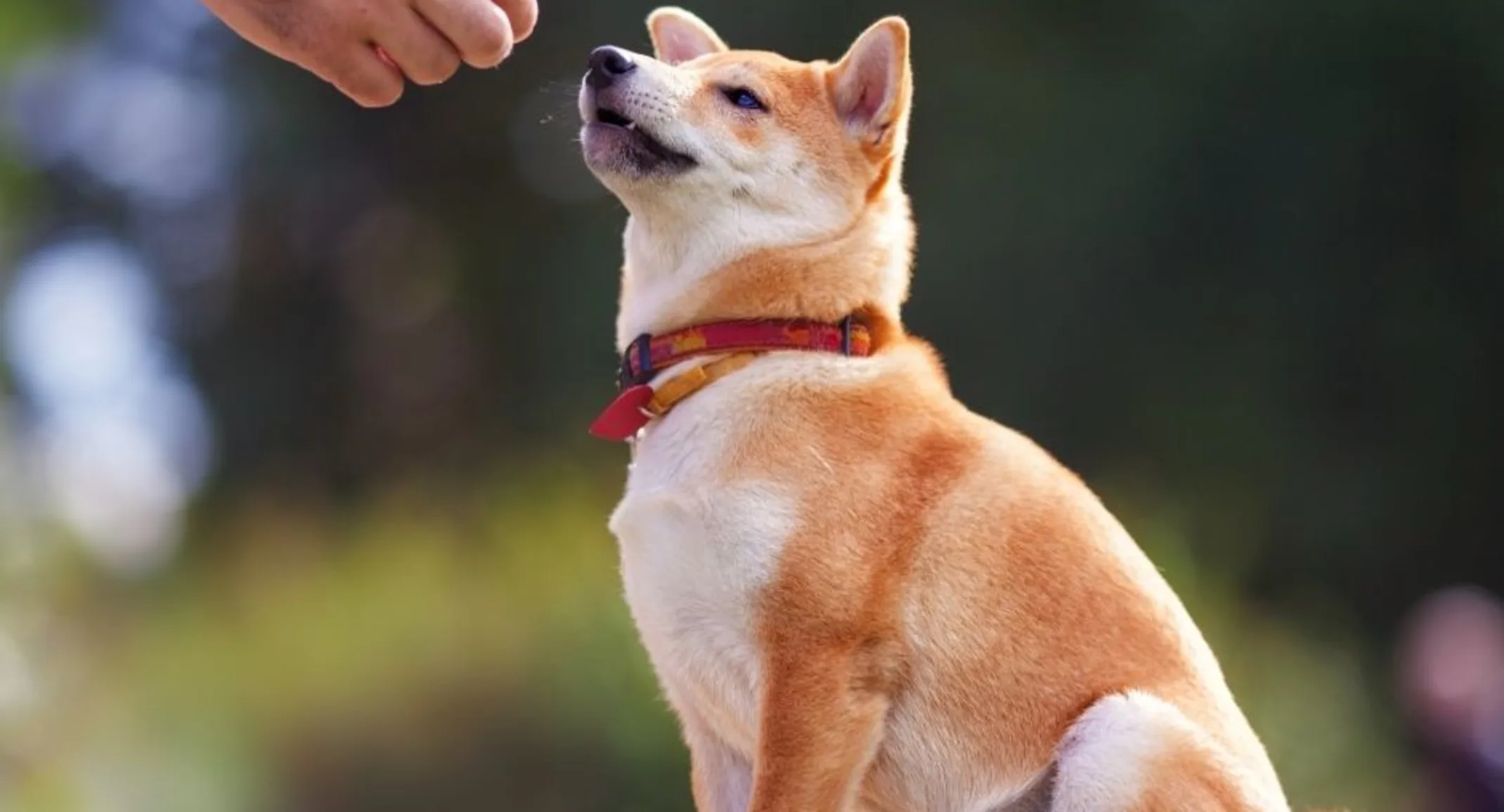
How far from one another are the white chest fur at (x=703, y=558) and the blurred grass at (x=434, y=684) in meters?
3.91

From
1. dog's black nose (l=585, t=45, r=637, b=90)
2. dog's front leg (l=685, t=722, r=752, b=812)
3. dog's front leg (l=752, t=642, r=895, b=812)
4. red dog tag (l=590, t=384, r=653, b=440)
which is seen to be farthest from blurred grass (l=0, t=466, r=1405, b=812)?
dog's front leg (l=752, t=642, r=895, b=812)

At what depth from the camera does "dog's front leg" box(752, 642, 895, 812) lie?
3.12m

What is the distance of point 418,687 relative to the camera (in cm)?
751

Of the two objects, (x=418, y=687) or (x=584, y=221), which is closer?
(x=418, y=687)

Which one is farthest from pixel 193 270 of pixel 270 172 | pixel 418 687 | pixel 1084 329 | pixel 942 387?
pixel 942 387

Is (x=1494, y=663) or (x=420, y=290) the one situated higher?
(x=1494, y=663)

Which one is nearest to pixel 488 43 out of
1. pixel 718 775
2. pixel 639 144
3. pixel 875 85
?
pixel 639 144

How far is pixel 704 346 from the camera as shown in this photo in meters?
3.53

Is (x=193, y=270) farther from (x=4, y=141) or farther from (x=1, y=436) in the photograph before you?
(x=1, y=436)

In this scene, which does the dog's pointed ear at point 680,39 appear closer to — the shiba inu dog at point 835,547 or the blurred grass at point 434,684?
the shiba inu dog at point 835,547

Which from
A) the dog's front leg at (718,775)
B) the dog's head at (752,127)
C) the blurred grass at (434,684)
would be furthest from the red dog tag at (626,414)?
the blurred grass at (434,684)

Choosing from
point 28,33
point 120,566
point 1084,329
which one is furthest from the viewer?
point 28,33

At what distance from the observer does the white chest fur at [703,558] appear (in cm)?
323

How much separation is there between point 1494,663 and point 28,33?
11.8m
